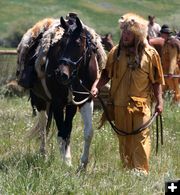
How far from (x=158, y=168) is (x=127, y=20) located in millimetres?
1770

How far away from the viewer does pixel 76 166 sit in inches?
320

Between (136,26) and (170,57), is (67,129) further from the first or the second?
(170,57)

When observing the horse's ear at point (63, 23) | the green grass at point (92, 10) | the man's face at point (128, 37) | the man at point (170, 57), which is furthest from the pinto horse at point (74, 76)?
the green grass at point (92, 10)

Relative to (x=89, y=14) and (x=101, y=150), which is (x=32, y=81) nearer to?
(x=101, y=150)

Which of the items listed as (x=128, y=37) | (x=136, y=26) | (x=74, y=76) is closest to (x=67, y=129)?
(x=74, y=76)

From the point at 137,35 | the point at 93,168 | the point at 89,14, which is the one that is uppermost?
the point at 137,35

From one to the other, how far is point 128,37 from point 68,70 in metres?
0.83

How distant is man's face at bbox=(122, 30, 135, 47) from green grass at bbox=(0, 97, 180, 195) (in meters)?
1.38

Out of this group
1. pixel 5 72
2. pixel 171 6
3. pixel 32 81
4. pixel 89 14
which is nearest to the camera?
pixel 32 81

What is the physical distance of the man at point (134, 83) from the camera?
24.3ft

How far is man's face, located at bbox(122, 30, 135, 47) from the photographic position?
7373 millimetres

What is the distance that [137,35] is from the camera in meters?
7.36

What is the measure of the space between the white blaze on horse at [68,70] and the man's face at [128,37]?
30.5 inches

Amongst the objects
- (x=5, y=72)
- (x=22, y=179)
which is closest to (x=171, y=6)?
(x=5, y=72)
